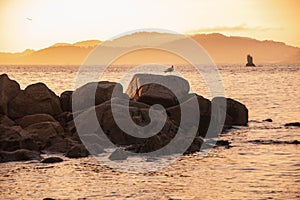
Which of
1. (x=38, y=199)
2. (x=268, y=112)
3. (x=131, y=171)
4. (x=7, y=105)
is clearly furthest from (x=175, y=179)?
(x=268, y=112)

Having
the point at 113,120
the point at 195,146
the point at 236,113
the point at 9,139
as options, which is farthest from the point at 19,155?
the point at 236,113

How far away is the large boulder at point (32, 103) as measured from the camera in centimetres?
3033

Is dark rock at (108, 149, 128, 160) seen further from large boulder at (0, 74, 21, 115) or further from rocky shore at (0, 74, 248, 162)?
large boulder at (0, 74, 21, 115)

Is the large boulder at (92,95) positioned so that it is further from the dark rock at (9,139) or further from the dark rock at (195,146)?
the dark rock at (195,146)

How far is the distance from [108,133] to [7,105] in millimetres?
6308

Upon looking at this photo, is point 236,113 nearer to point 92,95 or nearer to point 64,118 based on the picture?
point 92,95

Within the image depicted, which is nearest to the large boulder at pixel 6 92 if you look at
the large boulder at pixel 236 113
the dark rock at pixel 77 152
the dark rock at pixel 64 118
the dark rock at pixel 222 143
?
the dark rock at pixel 64 118

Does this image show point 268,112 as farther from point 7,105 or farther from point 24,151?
point 24,151

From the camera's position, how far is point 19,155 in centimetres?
2366

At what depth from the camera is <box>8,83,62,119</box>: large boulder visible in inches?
1194

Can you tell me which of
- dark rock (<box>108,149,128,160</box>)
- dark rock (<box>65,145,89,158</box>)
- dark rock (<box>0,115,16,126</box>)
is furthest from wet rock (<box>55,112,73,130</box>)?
dark rock (<box>108,149,128,160</box>)

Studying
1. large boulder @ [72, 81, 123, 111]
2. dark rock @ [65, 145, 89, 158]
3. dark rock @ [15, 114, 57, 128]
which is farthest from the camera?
large boulder @ [72, 81, 123, 111]

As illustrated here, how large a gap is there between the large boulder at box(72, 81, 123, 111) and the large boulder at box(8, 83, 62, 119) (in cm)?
190

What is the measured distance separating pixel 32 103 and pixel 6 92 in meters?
1.54
